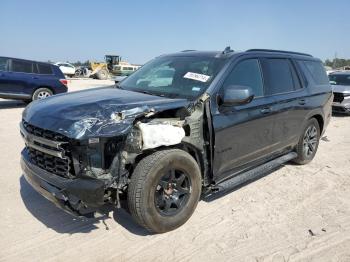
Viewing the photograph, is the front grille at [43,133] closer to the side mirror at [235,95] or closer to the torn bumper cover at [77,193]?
the torn bumper cover at [77,193]

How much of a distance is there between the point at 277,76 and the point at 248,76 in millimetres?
771

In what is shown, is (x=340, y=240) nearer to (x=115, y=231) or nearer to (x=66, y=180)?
(x=115, y=231)

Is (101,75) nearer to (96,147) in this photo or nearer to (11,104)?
(11,104)

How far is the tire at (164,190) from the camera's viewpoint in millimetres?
3598

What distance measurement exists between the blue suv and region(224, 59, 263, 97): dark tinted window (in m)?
9.28

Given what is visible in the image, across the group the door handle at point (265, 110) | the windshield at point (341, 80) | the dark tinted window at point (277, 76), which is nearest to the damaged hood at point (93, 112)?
the door handle at point (265, 110)

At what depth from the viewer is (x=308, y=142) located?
→ 6441mm

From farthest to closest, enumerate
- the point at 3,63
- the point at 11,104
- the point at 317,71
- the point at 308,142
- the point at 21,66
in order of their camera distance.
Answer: the point at 11,104 → the point at 21,66 → the point at 3,63 → the point at 317,71 → the point at 308,142

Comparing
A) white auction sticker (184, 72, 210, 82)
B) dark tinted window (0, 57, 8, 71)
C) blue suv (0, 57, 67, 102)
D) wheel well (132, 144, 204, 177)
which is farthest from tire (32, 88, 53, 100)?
wheel well (132, 144, 204, 177)

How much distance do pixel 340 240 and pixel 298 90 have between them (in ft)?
8.49

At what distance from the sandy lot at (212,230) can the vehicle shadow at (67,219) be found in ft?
0.04

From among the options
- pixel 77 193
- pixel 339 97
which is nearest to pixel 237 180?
pixel 77 193

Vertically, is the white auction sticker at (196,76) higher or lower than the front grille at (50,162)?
higher

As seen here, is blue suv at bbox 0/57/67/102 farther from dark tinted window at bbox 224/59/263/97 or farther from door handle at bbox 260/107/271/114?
door handle at bbox 260/107/271/114
